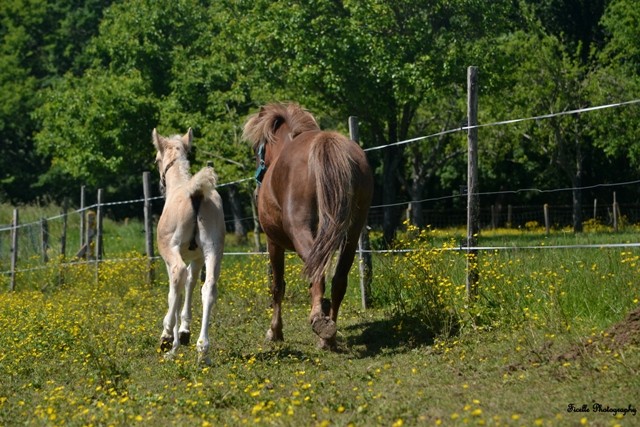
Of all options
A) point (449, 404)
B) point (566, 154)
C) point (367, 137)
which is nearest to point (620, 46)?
point (566, 154)

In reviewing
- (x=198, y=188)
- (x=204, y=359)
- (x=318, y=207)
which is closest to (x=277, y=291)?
(x=198, y=188)

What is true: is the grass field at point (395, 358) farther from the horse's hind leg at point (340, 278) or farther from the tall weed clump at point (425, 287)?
the horse's hind leg at point (340, 278)

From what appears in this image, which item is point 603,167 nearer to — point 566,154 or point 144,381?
point 566,154

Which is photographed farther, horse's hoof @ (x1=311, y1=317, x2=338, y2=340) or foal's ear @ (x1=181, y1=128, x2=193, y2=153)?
foal's ear @ (x1=181, y1=128, x2=193, y2=153)

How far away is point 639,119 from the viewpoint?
115 ft

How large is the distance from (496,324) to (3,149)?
48809 millimetres

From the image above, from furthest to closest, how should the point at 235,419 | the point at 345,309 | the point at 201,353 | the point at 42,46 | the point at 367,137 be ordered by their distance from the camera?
the point at 42,46 → the point at 367,137 → the point at 345,309 → the point at 201,353 → the point at 235,419

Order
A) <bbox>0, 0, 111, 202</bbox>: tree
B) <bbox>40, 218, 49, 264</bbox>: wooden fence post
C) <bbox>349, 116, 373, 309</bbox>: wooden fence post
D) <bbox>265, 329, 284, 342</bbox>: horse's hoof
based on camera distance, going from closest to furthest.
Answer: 1. <bbox>265, 329, 284, 342</bbox>: horse's hoof
2. <bbox>349, 116, 373, 309</bbox>: wooden fence post
3. <bbox>40, 218, 49, 264</bbox>: wooden fence post
4. <bbox>0, 0, 111, 202</bbox>: tree

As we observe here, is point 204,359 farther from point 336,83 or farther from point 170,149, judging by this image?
point 336,83

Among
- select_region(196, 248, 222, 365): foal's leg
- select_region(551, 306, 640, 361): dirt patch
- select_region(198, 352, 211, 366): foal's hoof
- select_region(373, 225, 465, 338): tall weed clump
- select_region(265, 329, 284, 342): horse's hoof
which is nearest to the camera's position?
select_region(551, 306, 640, 361): dirt patch

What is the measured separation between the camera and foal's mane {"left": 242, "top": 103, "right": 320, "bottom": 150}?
10.7 m

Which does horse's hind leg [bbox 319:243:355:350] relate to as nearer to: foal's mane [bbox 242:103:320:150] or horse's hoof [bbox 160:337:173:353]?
horse's hoof [bbox 160:337:173:353]

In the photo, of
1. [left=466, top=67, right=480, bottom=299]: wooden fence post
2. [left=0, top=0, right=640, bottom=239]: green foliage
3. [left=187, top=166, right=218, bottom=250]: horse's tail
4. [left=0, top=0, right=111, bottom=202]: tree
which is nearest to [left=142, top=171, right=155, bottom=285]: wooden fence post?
[left=187, top=166, right=218, bottom=250]: horse's tail

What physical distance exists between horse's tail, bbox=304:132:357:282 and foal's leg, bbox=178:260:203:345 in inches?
68.7
